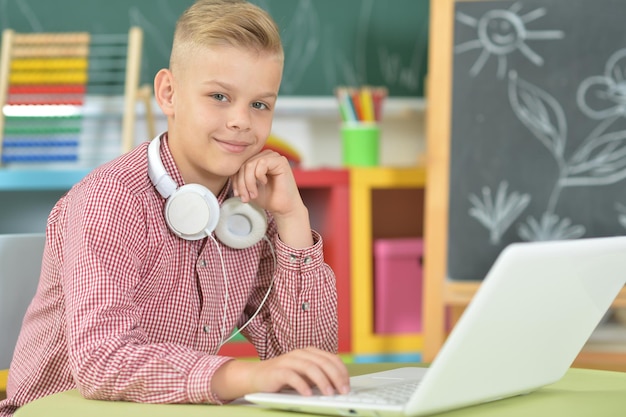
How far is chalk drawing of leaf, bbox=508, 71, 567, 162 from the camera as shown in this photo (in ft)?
8.10

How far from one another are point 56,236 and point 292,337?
0.35 meters

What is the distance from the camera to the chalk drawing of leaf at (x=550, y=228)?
2447mm

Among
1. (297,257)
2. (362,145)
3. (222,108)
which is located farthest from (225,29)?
(362,145)

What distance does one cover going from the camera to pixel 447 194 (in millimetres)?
2498

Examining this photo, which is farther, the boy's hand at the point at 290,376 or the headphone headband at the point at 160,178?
the headphone headband at the point at 160,178

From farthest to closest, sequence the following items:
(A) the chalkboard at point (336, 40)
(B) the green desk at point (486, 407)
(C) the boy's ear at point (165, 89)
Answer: (A) the chalkboard at point (336, 40)
(C) the boy's ear at point (165, 89)
(B) the green desk at point (486, 407)

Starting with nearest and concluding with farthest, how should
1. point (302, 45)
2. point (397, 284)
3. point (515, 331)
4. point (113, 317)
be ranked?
1. point (515, 331)
2. point (113, 317)
3. point (397, 284)
4. point (302, 45)

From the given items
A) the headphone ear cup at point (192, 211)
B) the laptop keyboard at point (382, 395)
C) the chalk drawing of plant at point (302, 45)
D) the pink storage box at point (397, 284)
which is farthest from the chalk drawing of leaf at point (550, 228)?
the laptop keyboard at point (382, 395)

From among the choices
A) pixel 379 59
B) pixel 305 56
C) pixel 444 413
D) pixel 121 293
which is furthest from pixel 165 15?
pixel 444 413

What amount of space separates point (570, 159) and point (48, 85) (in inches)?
65.5

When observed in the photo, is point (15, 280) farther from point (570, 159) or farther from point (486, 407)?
point (570, 159)

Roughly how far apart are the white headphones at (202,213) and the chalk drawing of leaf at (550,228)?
130 cm

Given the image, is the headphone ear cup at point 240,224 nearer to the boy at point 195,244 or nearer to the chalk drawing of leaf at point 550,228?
the boy at point 195,244

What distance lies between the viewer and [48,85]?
3.08 meters
